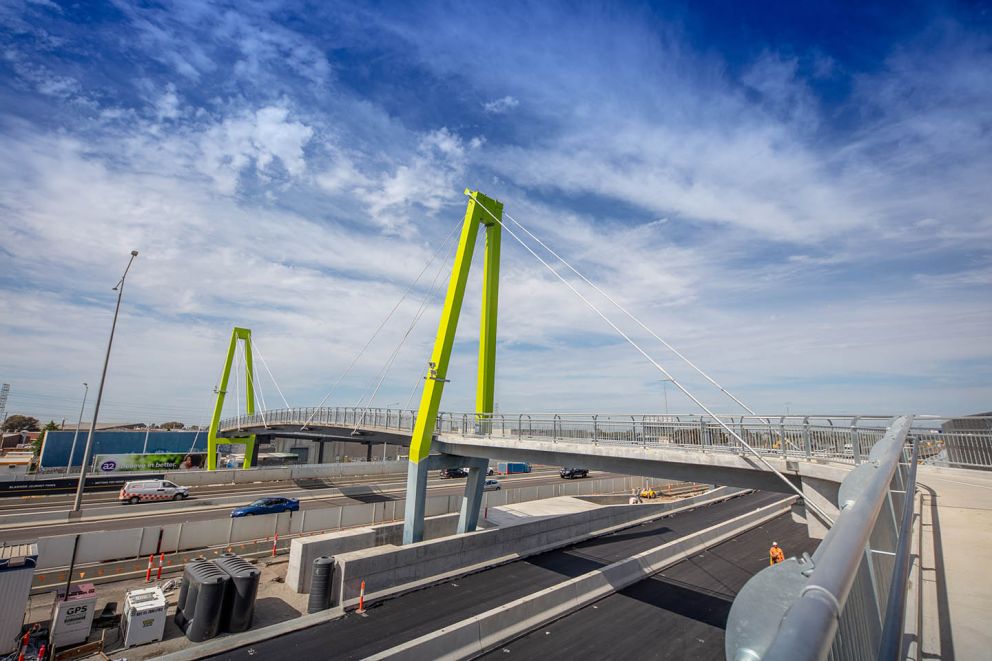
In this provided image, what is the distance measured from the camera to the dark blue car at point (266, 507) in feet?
92.7

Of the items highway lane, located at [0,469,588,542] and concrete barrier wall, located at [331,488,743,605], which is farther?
highway lane, located at [0,469,588,542]

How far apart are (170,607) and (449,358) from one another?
47.2ft

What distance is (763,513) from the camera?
3312 cm

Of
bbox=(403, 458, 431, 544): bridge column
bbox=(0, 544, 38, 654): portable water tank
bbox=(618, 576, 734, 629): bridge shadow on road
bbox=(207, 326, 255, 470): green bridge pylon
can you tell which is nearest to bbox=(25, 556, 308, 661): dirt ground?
bbox=(0, 544, 38, 654): portable water tank

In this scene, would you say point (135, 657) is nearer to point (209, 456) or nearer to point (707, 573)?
point (707, 573)

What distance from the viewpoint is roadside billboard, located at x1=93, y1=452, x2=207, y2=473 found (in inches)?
1816

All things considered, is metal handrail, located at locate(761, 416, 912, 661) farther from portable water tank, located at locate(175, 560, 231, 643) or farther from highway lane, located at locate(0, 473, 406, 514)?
highway lane, located at locate(0, 473, 406, 514)

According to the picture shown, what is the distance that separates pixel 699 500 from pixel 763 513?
20.6ft

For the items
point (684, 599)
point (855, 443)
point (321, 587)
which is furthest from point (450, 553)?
point (855, 443)

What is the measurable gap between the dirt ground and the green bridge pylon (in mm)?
36951

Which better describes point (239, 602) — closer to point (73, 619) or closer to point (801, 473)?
point (73, 619)

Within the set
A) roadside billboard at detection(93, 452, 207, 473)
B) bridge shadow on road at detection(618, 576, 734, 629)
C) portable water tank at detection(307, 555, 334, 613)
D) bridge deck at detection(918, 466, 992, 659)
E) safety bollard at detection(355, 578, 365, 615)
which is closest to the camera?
bridge deck at detection(918, 466, 992, 659)

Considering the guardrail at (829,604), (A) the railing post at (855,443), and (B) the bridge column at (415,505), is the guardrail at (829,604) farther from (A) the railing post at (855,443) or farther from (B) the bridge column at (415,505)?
(B) the bridge column at (415,505)

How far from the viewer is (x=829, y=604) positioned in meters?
1.24
